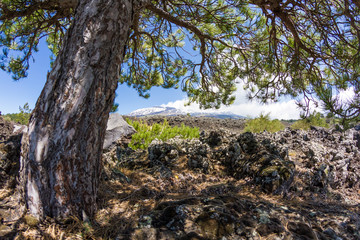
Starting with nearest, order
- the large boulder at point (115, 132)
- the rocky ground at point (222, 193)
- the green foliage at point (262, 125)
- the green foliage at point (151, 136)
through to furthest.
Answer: the rocky ground at point (222, 193), the large boulder at point (115, 132), the green foliage at point (151, 136), the green foliage at point (262, 125)

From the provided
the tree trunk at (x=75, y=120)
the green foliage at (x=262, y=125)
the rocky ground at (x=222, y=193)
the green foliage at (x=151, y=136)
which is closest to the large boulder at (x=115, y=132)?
the rocky ground at (x=222, y=193)

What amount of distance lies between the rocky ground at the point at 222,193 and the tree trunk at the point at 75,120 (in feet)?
0.65

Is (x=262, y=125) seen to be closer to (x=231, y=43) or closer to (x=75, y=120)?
(x=231, y=43)

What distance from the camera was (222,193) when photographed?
7.78 ft

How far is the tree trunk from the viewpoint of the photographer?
1445 millimetres

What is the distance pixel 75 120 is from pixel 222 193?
1793 mm

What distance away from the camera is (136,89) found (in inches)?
217

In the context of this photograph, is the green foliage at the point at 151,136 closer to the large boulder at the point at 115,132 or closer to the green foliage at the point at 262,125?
the large boulder at the point at 115,132

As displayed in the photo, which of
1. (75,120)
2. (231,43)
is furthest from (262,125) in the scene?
(75,120)

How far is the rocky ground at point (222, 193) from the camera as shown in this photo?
1.36 meters

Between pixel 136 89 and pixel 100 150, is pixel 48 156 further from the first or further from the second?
pixel 136 89

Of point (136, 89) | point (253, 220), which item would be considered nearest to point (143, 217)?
point (253, 220)

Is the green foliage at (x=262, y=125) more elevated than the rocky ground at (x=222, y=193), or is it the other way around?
the green foliage at (x=262, y=125)

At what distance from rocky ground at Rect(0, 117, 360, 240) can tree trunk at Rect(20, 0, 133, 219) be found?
0.65 feet
